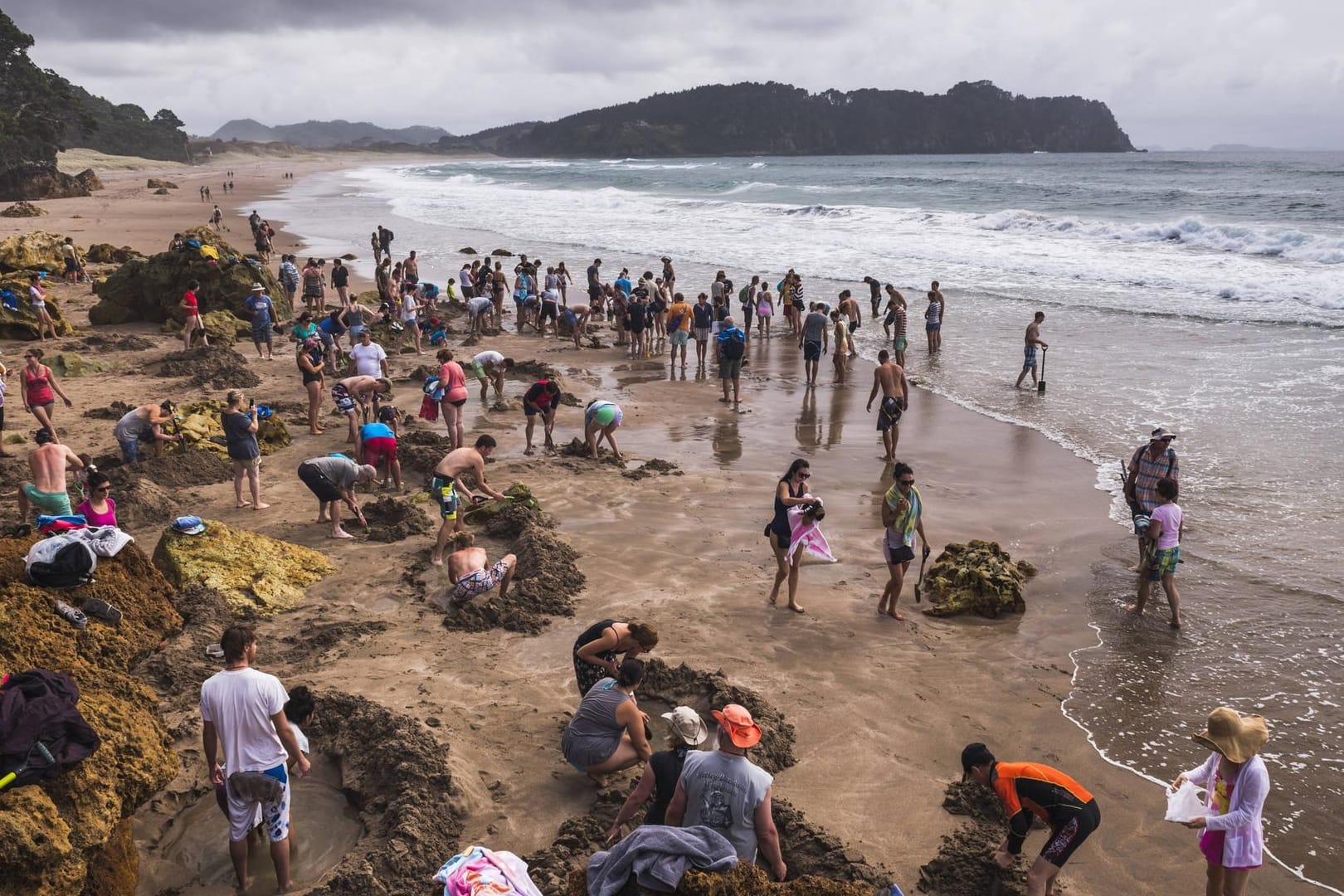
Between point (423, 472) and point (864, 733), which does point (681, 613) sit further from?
point (423, 472)

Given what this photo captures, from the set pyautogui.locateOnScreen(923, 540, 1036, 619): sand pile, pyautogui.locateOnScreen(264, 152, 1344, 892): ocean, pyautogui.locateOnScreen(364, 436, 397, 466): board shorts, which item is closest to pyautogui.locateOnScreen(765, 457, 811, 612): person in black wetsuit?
pyautogui.locateOnScreen(923, 540, 1036, 619): sand pile

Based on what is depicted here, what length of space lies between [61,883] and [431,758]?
6.95ft

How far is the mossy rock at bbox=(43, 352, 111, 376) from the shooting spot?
650 inches

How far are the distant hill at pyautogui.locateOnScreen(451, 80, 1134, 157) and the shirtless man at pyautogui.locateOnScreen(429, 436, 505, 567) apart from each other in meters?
185

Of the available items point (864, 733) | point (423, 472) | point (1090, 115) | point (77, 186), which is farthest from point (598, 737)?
point (1090, 115)

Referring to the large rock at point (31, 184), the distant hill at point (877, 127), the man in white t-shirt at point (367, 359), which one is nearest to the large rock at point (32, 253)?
the man in white t-shirt at point (367, 359)

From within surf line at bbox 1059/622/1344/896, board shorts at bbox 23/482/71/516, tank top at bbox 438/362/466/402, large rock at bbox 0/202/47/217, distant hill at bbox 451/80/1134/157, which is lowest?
surf line at bbox 1059/622/1344/896

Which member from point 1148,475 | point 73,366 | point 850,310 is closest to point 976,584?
point 1148,475

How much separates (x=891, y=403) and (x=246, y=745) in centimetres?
998

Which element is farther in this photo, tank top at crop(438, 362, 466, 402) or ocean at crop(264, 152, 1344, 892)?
tank top at crop(438, 362, 466, 402)

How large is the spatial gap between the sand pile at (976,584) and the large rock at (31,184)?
5870cm

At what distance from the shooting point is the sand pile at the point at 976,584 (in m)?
8.95

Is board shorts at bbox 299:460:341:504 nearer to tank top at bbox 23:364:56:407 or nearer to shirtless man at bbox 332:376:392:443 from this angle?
shirtless man at bbox 332:376:392:443

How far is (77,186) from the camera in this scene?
56.6 metres
